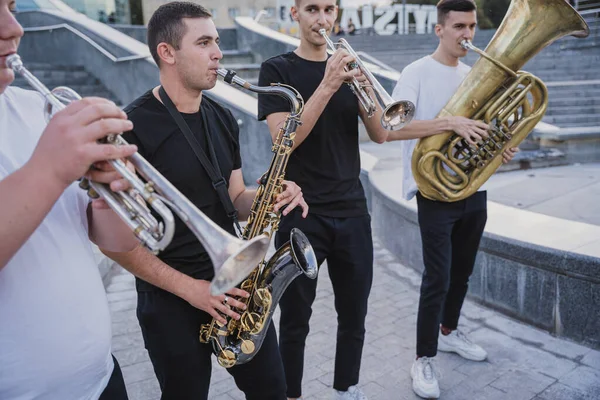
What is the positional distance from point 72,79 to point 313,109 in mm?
10642

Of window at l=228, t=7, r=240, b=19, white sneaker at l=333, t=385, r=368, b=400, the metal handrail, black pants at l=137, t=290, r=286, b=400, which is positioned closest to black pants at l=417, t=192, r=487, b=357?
white sneaker at l=333, t=385, r=368, b=400

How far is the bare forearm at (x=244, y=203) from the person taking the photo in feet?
8.05

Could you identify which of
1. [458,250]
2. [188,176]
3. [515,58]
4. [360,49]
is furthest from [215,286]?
[360,49]

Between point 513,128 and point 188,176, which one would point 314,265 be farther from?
point 513,128

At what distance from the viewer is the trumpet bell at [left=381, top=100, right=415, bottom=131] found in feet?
9.18

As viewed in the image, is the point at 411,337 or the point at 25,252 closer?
the point at 25,252

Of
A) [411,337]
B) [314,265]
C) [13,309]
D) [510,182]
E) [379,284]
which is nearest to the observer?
[13,309]

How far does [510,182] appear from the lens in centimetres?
727

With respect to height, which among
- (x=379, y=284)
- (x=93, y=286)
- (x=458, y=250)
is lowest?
(x=379, y=284)

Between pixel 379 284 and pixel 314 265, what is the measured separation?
8.99 feet

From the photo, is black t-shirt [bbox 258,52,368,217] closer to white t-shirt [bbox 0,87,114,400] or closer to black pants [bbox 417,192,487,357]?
black pants [bbox 417,192,487,357]

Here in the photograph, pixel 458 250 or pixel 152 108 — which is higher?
pixel 152 108

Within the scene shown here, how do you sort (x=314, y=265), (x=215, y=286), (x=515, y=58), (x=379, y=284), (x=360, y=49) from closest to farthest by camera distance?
(x=215, y=286)
(x=314, y=265)
(x=515, y=58)
(x=379, y=284)
(x=360, y=49)

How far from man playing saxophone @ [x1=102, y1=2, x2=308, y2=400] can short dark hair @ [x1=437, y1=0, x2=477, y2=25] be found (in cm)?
182
